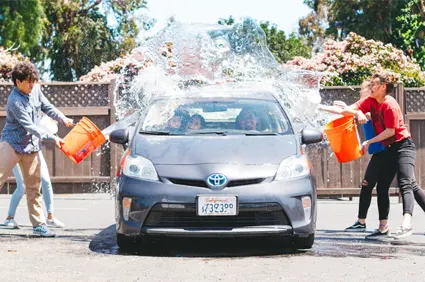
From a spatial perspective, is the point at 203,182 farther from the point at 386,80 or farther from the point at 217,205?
the point at 386,80

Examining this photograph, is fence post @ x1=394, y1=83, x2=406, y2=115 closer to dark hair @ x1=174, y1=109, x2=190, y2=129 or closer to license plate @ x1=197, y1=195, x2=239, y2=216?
dark hair @ x1=174, y1=109, x2=190, y2=129

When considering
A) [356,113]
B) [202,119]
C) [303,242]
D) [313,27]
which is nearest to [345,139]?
[356,113]

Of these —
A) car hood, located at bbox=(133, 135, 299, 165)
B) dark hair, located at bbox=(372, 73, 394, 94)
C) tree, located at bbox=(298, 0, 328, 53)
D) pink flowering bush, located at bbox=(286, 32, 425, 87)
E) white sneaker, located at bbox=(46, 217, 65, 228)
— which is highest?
tree, located at bbox=(298, 0, 328, 53)

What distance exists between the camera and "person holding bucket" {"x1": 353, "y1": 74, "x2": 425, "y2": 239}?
9.58 metres

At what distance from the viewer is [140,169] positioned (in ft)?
27.1

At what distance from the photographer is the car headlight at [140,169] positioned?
26.8 ft

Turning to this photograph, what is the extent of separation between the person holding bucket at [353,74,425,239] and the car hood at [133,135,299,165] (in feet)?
4.34

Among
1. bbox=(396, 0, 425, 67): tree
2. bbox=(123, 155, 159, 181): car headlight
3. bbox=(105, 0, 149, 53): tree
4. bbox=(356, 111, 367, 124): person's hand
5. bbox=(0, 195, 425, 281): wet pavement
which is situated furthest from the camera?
bbox=(105, 0, 149, 53): tree

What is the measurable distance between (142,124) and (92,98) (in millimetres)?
7193

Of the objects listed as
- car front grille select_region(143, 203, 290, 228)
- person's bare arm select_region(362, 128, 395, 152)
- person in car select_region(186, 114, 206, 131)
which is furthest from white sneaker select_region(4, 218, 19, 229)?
person's bare arm select_region(362, 128, 395, 152)

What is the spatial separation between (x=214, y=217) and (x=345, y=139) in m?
2.38

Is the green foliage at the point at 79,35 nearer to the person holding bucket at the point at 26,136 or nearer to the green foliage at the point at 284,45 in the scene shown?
the green foliage at the point at 284,45

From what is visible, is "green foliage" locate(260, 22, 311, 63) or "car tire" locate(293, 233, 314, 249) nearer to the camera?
"car tire" locate(293, 233, 314, 249)

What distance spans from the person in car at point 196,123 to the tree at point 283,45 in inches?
1979
